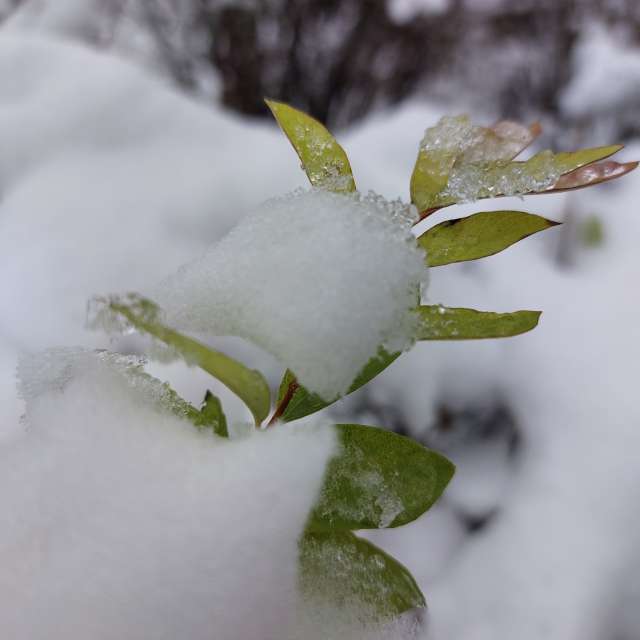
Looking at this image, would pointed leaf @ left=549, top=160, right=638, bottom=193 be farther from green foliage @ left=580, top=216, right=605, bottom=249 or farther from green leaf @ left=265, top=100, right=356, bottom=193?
green foliage @ left=580, top=216, right=605, bottom=249

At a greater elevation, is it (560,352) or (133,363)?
(560,352)

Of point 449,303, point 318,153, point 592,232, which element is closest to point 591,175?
point 318,153

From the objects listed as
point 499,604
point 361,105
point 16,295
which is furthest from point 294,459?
point 361,105

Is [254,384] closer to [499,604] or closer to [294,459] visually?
[294,459]

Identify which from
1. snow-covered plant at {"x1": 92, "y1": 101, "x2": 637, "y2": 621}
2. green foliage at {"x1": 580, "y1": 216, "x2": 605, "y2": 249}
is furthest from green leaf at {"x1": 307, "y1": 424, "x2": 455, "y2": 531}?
green foliage at {"x1": 580, "y1": 216, "x2": 605, "y2": 249}

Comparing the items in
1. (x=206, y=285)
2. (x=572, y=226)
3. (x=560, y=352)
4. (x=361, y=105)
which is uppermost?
(x=361, y=105)

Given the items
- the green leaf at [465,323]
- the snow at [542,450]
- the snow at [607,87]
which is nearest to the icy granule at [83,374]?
the green leaf at [465,323]

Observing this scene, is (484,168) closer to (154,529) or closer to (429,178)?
(429,178)
